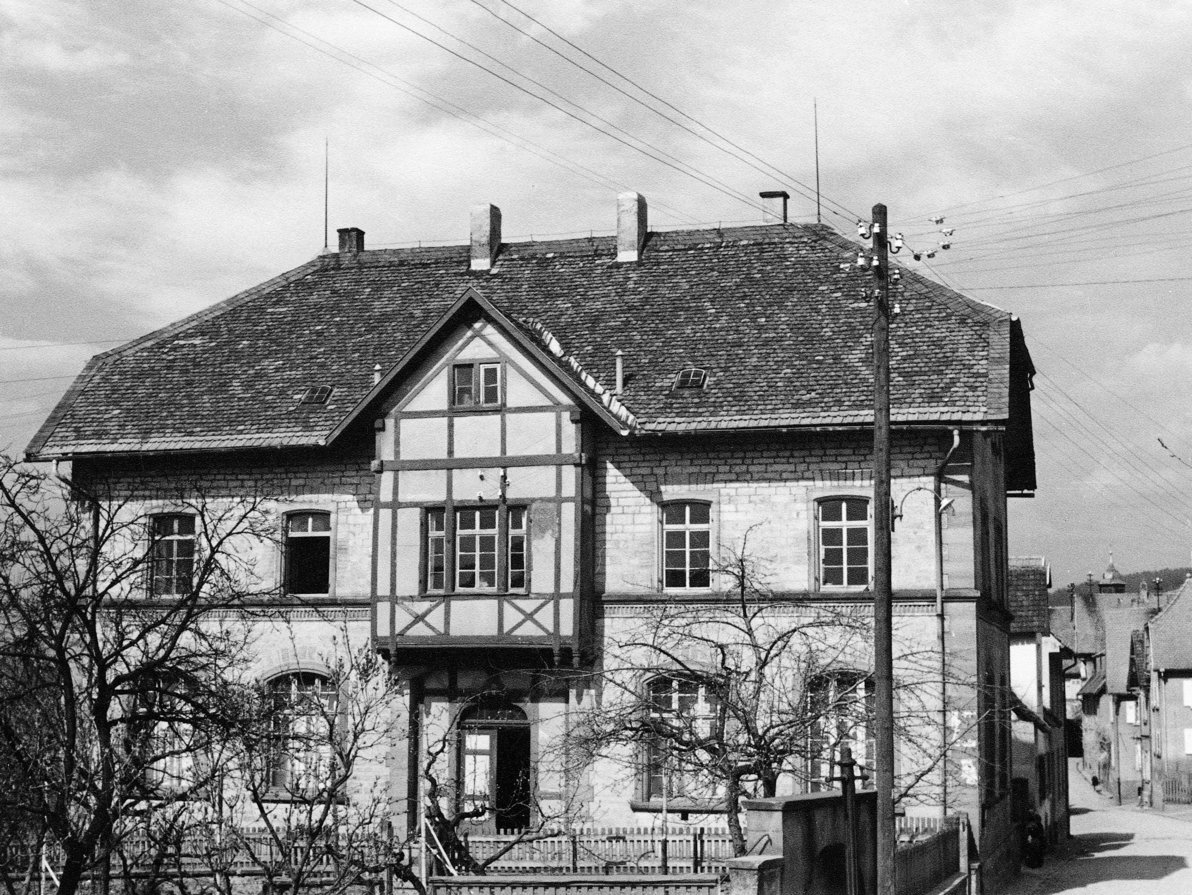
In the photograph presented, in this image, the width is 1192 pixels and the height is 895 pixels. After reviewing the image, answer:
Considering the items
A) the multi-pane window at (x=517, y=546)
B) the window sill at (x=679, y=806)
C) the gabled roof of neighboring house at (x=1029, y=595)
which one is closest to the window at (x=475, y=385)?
the multi-pane window at (x=517, y=546)

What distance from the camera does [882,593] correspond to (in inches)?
800

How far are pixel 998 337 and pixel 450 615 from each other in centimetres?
1079

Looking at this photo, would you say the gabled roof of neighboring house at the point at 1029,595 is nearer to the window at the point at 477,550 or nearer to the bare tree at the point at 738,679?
the bare tree at the point at 738,679

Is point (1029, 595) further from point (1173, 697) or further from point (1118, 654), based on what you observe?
point (1118, 654)

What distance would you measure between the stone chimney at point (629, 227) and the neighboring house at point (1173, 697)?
3820cm

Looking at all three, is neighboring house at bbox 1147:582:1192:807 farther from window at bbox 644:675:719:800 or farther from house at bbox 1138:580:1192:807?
window at bbox 644:675:719:800

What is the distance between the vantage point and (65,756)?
15.1 meters

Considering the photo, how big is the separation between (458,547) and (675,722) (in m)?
5.02

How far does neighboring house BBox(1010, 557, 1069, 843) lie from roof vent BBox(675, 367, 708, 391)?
54.8 feet

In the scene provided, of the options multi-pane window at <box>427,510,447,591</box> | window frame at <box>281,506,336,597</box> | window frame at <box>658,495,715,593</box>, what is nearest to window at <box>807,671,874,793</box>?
window frame at <box>658,495,715,593</box>

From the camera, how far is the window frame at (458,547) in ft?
97.3

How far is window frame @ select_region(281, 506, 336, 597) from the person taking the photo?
31.3 metres

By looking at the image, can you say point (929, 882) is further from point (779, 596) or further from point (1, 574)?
point (1, 574)

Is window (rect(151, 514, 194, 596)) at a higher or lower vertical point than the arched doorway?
higher
